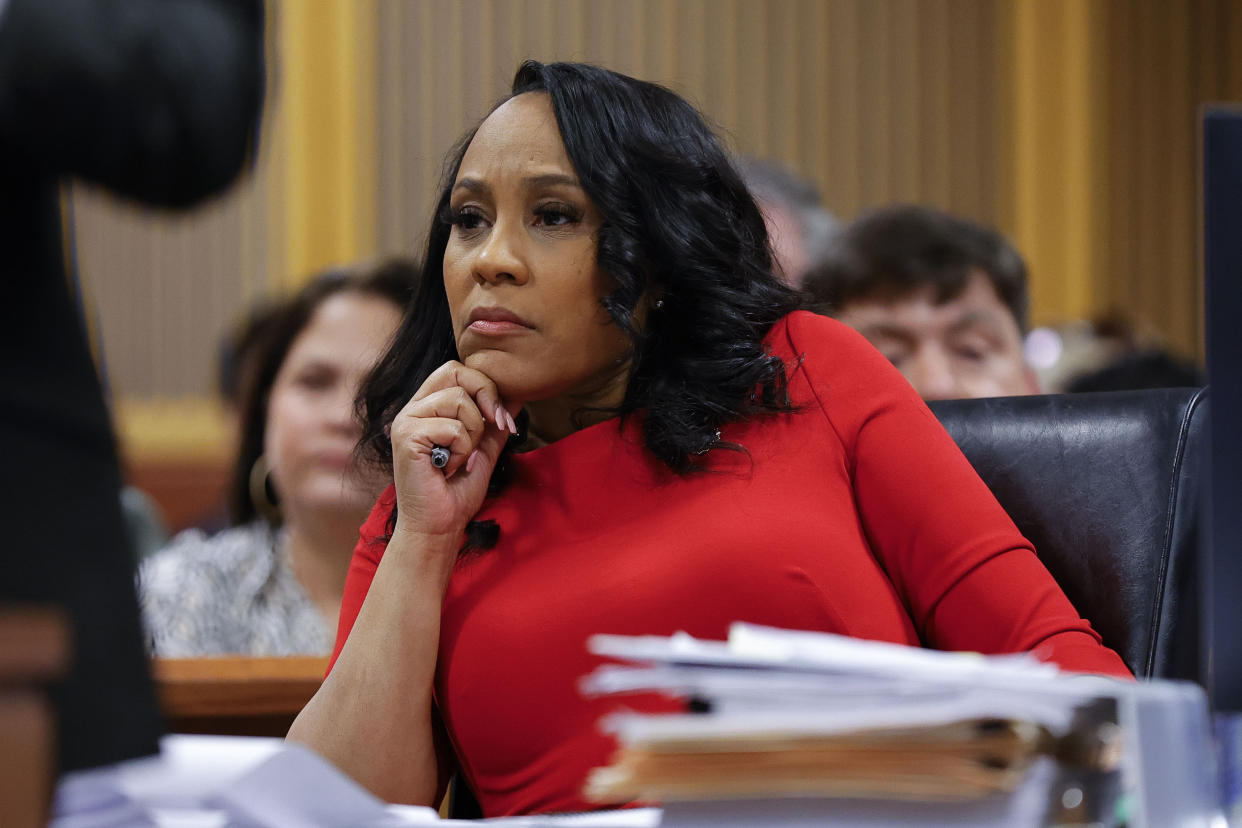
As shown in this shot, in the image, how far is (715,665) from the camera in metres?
0.70

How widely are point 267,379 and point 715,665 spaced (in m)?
1.91

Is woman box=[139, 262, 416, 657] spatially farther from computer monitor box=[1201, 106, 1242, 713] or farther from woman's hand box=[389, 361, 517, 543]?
computer monitor box=[1201, 106, 1242, 713]

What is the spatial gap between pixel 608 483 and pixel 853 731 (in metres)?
0.64

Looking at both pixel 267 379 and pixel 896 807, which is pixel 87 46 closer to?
pixel 896 807

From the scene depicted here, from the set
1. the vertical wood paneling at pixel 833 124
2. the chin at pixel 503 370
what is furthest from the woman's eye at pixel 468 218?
the vertical wood paneling at pixel 833 124

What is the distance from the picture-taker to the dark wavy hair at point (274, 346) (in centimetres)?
240

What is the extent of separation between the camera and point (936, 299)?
2.09 m

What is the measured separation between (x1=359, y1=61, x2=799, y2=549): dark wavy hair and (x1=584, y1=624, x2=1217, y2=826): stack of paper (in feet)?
1.91

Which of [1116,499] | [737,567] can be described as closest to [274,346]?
[737,567]

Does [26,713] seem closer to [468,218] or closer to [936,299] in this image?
[468,218]

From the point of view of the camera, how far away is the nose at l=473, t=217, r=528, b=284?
125 centimetres

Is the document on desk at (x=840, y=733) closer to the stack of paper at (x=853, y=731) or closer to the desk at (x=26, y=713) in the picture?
the stack of paper at (x=853, y=731)

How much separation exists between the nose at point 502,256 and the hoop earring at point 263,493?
53.4 inches

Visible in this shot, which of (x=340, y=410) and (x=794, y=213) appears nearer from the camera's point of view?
(x=340, y=410)
